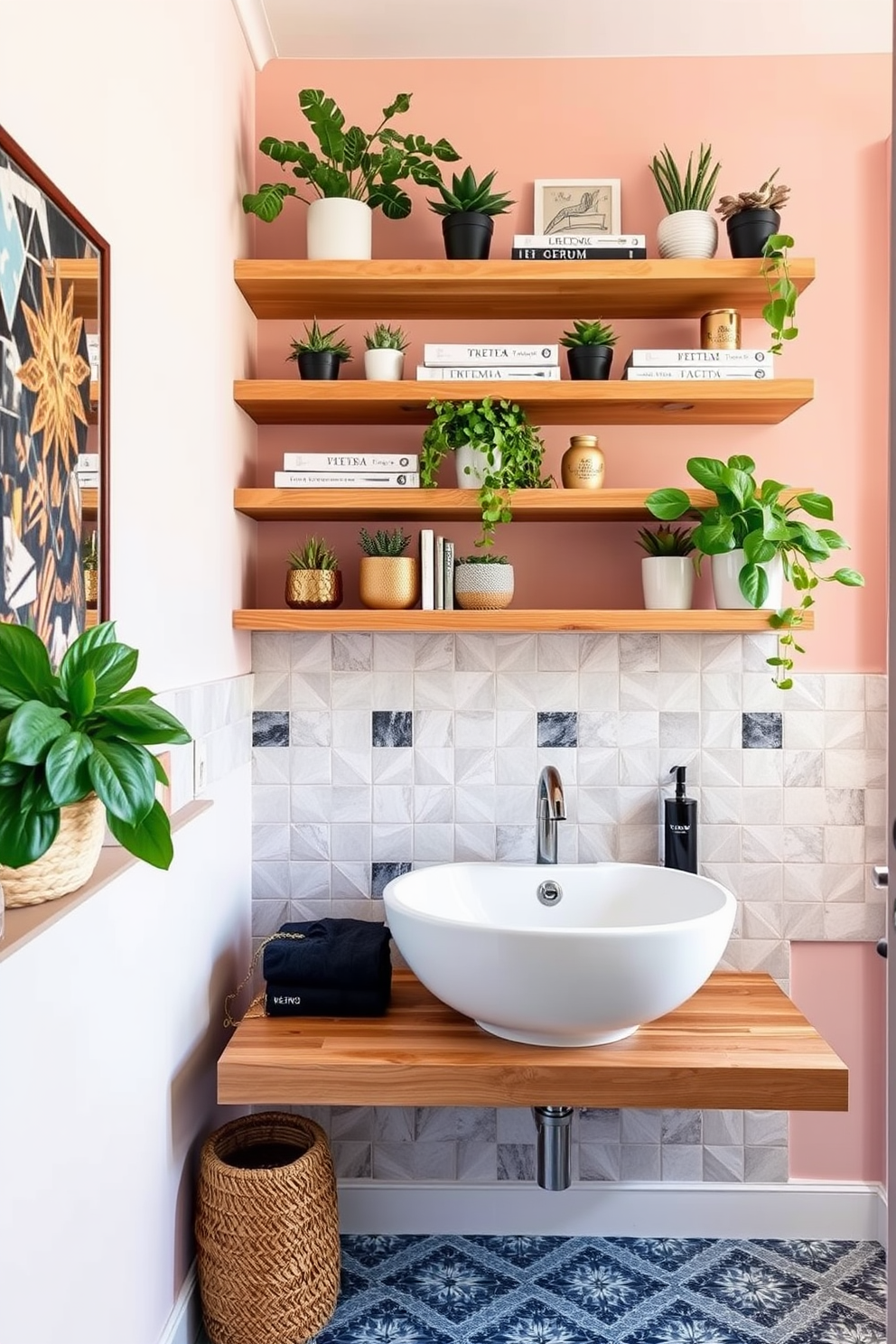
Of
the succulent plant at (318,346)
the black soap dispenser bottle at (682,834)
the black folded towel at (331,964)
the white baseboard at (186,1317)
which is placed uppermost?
the succulent plant at (318,346)

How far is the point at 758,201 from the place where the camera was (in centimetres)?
192

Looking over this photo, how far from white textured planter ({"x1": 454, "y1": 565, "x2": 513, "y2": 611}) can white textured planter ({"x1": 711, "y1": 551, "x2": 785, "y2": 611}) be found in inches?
15.8

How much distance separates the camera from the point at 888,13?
6.36 feet

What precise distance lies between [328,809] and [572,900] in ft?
1.80

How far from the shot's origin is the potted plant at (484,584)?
192 centimetres

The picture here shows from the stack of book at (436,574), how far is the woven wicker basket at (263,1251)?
3.29 feet

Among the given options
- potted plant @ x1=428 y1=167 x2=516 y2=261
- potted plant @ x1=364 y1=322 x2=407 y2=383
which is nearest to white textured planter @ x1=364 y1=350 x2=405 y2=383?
potted plant @ x1=364 y1=322 x2=407 y2=383

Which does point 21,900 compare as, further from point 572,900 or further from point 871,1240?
point 871,1240

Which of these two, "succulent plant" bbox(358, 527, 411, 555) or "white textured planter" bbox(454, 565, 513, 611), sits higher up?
"succulent plant" bbox(358, 527, 411, 555)

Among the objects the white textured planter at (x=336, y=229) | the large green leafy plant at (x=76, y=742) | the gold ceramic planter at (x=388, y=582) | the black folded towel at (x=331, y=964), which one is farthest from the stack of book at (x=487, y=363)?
the large green leafy plant at (x=76, y=742)

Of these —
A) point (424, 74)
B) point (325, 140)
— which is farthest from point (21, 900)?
point (424, 74)

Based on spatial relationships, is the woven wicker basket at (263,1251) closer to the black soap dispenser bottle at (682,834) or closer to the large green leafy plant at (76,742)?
the black soap dispenser bottle at (682,834)

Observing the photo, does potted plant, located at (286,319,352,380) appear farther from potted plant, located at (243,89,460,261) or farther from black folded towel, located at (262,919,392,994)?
black folded towel, located at (262,919,392,994)

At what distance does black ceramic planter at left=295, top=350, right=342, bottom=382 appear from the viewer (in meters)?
1.95
